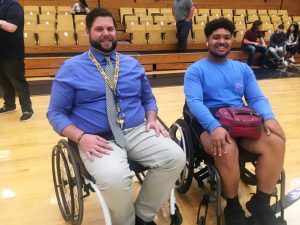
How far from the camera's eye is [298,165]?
2.20 metres

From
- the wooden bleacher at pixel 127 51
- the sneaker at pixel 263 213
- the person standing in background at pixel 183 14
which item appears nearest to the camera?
the sneaker at pixel 263 213

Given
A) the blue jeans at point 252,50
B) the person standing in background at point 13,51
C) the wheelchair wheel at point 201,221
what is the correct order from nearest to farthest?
the wheelchair wheel at point 201,221, the person standing in background at point 13,51, the blue jeans at point 252,50

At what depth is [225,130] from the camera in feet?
4.77

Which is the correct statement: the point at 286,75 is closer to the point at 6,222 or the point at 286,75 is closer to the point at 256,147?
the point at 256,147

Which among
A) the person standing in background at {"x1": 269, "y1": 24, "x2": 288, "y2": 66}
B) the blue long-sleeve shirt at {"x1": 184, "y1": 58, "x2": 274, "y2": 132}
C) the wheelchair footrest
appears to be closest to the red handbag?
the blue long-sleeve shirt at {"x1": 184, "y1": 58, "x2": 274, "y2": 132}

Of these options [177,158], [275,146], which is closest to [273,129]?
[275,146]

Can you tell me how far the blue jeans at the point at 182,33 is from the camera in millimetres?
5375

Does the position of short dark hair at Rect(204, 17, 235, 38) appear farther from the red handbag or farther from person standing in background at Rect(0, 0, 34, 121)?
person standing in background at Rect(0, 0, 34, 121)

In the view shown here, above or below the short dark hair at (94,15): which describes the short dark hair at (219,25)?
below

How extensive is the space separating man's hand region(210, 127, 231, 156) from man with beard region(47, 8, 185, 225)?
167mm

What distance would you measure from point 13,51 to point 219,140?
2.06 metres

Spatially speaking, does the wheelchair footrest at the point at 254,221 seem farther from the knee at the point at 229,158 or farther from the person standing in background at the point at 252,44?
the person standing in background at the point at 252,44

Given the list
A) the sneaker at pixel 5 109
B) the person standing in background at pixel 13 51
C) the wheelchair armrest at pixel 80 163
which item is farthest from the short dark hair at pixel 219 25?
the sneaker at pixel 5 109

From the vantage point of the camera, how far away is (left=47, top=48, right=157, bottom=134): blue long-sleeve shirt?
140 centimetres
